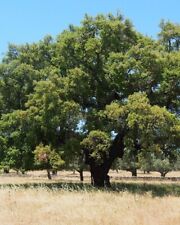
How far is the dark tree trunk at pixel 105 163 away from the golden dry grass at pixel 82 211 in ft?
29.7

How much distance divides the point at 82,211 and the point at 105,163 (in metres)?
15.0

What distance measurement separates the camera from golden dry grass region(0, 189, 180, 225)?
1430 cm

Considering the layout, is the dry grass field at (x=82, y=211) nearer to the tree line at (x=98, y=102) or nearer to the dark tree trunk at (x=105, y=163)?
the tree line at (x=98, y=102)

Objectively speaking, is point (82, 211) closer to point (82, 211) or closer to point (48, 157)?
point (82, 211)

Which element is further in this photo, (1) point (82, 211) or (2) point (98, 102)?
(2) point (98, 102)

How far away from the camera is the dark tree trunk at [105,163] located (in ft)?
98.3

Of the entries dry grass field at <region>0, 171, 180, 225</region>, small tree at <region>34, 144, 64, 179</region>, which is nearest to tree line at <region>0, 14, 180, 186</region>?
small tree at <region>34, 144, 64, 179</region>

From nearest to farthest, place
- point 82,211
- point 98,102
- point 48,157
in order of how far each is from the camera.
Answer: point 82,211 → point 48,157 → point 98,102

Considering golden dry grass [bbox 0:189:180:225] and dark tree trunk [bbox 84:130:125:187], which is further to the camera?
dark tree trunk [bbox 84:130:125:187]

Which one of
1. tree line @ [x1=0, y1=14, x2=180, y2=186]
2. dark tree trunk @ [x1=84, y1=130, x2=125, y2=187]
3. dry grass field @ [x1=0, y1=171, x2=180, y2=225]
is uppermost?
tree line @ [x1=0, y1=14, x2=180, y2=186]

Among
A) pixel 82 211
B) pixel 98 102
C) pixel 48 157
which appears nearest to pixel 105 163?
pixel 98 102

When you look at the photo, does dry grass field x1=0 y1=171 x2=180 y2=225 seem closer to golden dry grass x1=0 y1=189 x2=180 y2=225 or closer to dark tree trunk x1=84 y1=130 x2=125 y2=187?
golden dry grass x1=0 y1=189 x2=180 y2=225

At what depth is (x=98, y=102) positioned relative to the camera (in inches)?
1174

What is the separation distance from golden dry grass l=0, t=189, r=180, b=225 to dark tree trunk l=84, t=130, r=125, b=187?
357 inches
